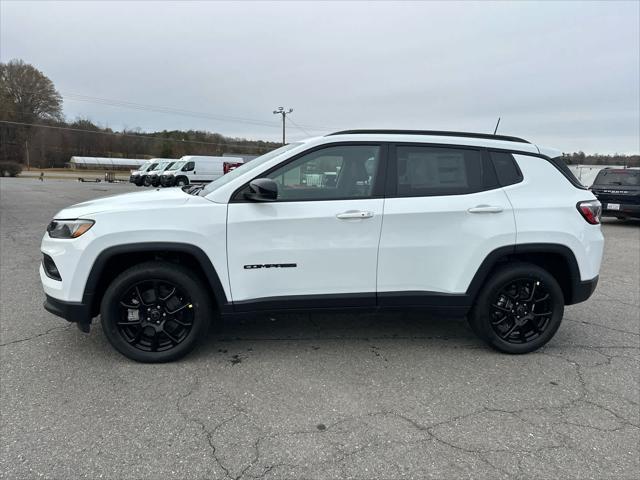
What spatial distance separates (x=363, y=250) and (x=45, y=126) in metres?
86.6

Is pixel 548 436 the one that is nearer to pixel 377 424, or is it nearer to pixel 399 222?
pixel 377 424

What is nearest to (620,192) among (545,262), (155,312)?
(545,262)

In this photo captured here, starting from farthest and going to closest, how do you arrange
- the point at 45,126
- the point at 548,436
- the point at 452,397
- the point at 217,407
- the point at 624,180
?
1. the point at 45,126
2. the point at 624,180
3. the point at 452,397
4. the point at 217,407
5. the point at 548,436

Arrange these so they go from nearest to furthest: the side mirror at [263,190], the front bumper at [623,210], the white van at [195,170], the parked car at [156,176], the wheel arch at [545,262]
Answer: the side mirror at [263,190]
the wheel arch at [545,262]
the front bumper at [623,210]
the white van at [195,170]
the parked car at [156,176]

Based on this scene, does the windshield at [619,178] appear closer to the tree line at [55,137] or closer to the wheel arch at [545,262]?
the wheel arch at [545,262]

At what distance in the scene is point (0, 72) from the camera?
7338 centimetres

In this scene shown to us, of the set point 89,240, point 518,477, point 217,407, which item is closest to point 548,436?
point 518,477

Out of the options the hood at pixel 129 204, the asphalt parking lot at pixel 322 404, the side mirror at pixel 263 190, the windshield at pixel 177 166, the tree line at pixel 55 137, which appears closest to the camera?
the asphalt parking lot at pixel 322 404

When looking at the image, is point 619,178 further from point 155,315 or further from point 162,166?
point 162,166

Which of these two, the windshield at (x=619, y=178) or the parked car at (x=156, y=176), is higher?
the windshield at (x=619, y=178)

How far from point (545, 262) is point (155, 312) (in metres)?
3.35

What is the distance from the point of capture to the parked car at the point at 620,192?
12375 millimetres

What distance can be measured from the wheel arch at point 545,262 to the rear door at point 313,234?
0.92 meters

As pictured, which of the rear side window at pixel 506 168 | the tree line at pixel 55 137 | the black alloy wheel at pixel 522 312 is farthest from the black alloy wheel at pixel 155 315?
the tree line at pixel 55 137
